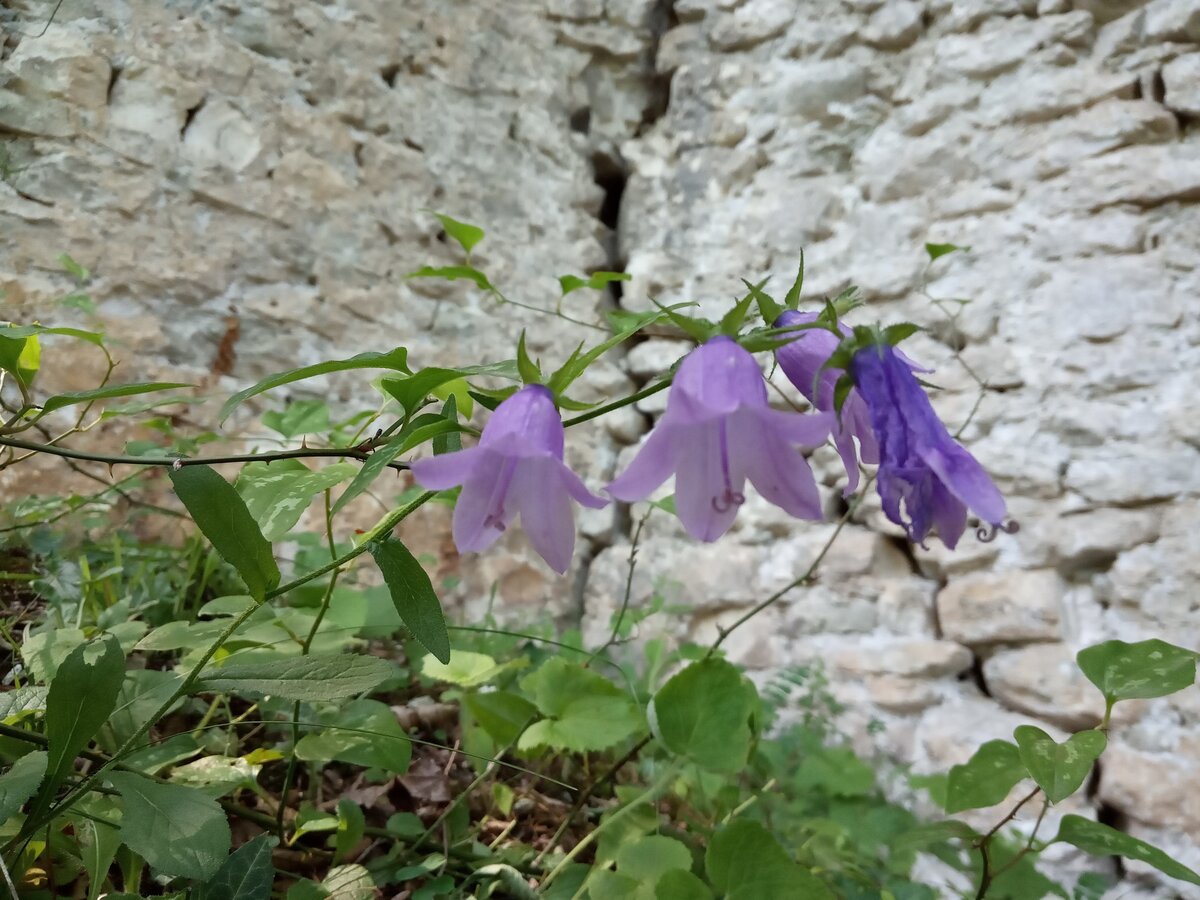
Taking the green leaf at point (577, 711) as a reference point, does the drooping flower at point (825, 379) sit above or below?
above

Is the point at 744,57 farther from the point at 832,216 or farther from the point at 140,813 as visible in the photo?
the point at 140,813

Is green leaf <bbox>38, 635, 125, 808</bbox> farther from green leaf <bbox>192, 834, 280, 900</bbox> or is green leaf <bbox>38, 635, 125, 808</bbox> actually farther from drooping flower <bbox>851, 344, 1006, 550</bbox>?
drooping flower <bbox>851, 344, 1006, 550</bbox>

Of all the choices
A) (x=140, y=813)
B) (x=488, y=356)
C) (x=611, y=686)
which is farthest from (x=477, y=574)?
(x=140, y=813)

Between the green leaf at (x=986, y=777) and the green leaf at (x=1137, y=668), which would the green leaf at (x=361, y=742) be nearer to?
the green leaf at (x=986, y=777)

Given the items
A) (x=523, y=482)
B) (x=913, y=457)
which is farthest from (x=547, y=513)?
(x=913, y=457)

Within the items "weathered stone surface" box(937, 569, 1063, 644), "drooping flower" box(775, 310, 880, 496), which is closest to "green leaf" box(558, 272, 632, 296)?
"drooping flower" box(775, 310, 880, 496)

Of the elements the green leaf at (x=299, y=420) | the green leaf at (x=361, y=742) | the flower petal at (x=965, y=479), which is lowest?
the green leaf at (x=361, y=742)

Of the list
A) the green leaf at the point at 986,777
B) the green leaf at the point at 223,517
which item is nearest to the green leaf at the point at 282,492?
the green leaf at the point at 223,517
